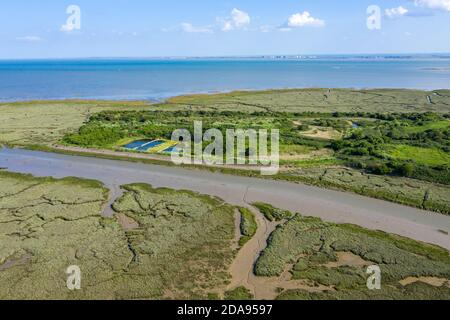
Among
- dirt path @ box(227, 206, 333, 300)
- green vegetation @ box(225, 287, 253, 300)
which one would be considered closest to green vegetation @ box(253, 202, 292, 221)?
dirt path @ box(227, 206, 333, 300)

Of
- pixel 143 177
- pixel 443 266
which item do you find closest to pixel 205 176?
pixel 143 177

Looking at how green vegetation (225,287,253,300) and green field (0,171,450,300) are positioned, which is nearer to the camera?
green vegetation (225,287,253,300)

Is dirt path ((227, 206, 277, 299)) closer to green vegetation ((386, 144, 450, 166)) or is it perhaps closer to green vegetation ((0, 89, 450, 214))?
green vegetation ((0, 89, 450, 214))

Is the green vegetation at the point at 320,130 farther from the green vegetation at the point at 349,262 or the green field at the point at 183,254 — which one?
the green field at the point at 183,254

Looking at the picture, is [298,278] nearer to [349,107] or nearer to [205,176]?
[205,176]

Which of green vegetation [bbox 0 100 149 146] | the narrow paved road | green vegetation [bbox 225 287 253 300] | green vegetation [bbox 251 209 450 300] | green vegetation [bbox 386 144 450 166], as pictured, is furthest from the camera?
green vegetation [bbox 0 100 149 146]
